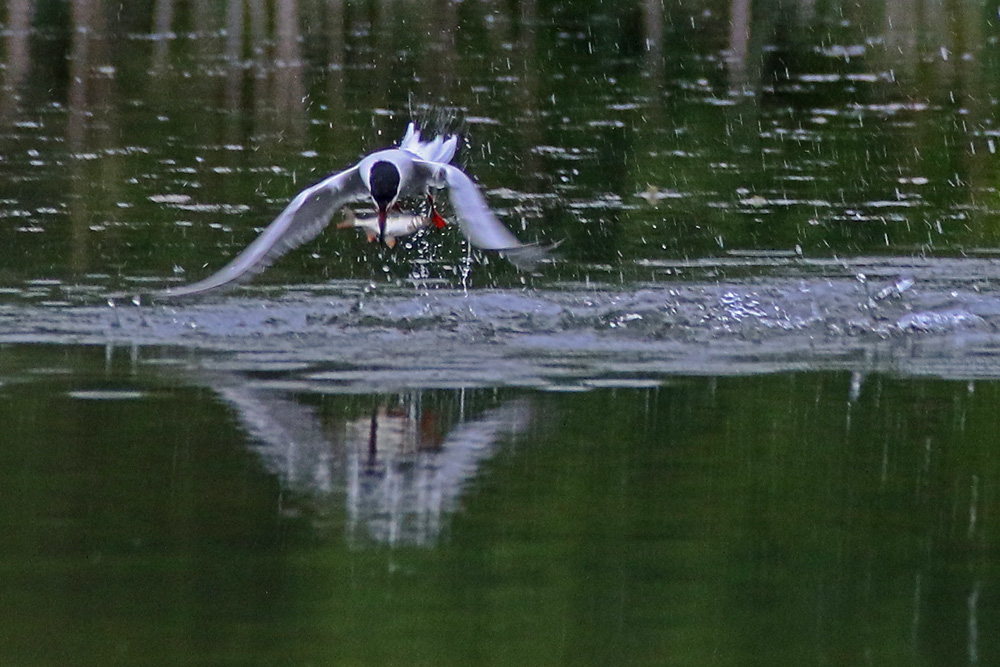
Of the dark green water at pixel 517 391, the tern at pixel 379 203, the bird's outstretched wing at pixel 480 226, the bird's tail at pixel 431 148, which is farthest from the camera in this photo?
the bird's tail at pixel 431 148

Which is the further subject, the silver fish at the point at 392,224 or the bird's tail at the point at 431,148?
the bird's tail at the point at 431,148

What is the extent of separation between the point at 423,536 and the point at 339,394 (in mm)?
2501

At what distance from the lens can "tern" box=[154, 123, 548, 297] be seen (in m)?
10.3

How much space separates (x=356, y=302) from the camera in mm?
11602

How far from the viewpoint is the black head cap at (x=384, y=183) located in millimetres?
10664

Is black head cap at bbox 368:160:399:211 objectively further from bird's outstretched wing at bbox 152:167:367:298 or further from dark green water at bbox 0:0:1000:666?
dark green water at bbox 0:0:1000:666

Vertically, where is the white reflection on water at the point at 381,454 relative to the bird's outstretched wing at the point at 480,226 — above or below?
below

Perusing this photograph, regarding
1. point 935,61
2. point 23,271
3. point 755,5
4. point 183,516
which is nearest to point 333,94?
point 935,61

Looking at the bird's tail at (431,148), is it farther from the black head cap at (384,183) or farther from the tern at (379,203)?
the black head cap at (384,183)

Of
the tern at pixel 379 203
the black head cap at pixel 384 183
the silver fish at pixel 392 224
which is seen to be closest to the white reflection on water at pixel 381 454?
the tern at pixel 379 203

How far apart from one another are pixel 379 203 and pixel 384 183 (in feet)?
0.36

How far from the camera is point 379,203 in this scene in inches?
422

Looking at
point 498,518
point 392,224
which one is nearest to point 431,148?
point 392,224

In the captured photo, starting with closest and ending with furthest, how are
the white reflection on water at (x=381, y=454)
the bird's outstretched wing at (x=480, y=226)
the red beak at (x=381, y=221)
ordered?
the white reflection on water at (x=381, y=454)
the bird's outstretched wing at (x=480, y=226)
the red beak at (x=381, y=221)
